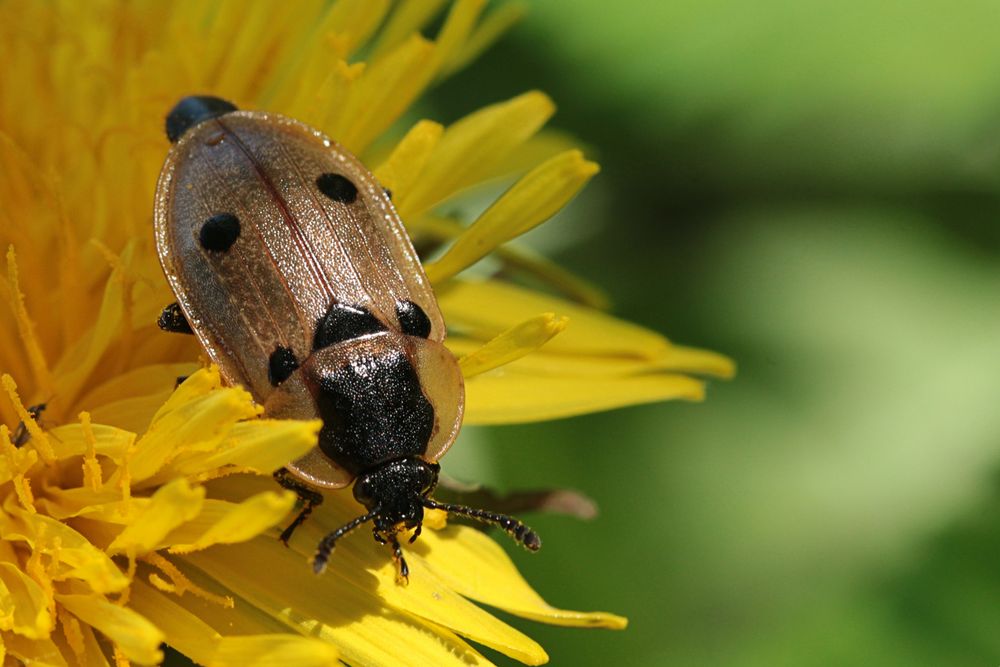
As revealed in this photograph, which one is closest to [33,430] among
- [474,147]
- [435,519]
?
[435,519]

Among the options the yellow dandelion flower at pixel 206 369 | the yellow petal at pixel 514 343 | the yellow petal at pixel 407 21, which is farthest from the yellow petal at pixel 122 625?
the yellow petal at pixel 407 21

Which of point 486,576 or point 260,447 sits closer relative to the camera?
point 260,447

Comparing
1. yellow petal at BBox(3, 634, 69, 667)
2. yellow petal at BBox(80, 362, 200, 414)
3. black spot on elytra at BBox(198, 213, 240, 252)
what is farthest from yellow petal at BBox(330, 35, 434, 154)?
yellow petal at BBox(3, 634, 69, 667)

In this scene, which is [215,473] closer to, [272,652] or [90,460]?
[90,460]

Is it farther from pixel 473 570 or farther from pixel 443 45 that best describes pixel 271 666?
pixel 443 45

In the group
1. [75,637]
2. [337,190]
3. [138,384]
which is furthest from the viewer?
[337,190]

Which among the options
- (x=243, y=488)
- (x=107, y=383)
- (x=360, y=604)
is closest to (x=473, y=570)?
(x=360, y=604)

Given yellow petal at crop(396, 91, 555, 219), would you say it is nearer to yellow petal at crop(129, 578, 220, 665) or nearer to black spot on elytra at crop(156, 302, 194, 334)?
black spot on elytra at crop(156, 302, 194, 334)
